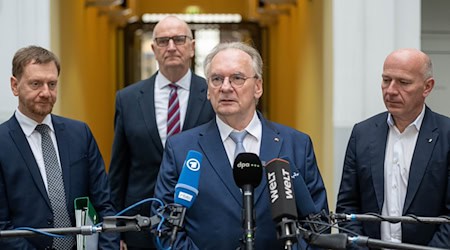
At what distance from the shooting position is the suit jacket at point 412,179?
14.9 ft

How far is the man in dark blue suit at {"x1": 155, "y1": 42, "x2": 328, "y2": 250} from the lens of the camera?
3957mm

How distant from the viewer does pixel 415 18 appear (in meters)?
6.36

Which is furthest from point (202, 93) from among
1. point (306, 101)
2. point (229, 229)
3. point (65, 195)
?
point (306, 101)

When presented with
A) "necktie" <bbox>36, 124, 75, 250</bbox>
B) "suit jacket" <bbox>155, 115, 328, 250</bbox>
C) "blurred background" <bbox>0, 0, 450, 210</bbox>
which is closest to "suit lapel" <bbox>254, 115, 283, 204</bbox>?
"suit jacket" <bbox>155, 115, 328, 250</bbox>

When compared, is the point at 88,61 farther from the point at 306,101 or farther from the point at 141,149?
the point at 141,149

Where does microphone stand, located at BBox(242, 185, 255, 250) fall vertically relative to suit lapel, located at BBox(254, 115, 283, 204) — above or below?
below

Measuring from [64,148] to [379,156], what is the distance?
158 cm

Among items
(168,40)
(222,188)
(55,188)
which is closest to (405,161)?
(222,188)

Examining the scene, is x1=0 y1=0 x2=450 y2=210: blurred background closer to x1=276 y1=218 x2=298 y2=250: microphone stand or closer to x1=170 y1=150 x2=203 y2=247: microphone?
x1=170 y1=150 x2=203 y2=247: microphone

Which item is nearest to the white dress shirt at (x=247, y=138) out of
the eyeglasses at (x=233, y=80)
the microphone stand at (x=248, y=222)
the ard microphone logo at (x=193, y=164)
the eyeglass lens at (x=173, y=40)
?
the eyeglasses at (x=233, y=80)

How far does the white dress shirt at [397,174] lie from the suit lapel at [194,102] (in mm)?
1263

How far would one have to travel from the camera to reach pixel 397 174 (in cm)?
462

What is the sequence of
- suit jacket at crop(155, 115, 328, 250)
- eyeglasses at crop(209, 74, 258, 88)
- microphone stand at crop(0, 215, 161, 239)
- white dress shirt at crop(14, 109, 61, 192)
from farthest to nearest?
white dress shirt at crop(14, 109, 61, 192), eyeglasses at crop(209, 74, 258, 88), suit jacket at crop(155, 115, 328, 250), microphone stand at crop(0, 215, 161, 239)

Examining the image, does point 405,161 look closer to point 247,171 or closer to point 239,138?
point 239,138
